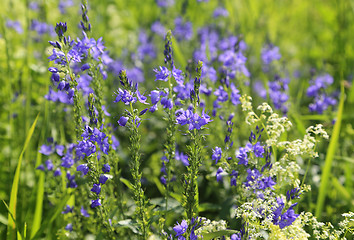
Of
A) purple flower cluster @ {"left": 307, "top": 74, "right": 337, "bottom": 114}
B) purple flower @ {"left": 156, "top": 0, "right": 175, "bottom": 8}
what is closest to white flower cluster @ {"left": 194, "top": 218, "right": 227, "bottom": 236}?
purple flower cluster @ {"left": 307, "top": 74, "right": 337, "bottom": 114}

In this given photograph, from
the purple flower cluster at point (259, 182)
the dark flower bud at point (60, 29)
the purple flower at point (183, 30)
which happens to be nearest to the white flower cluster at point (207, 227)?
the purple flower cluster at point (259, 182)

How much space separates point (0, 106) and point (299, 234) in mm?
4465

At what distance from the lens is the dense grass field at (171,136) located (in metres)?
2.30

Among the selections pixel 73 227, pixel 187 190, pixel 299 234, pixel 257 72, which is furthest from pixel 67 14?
pixel 299 234

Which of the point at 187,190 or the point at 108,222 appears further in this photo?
the point at 108,222

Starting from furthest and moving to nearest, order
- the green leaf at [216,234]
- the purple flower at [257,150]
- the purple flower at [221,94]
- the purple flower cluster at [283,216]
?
the purple flower at [221,94] < the purple flower at [257,150] < the purple flower cluster at [283,216] < the green leaf at [216,234]

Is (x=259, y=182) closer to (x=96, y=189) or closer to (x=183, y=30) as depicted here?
(x=96, y=189)

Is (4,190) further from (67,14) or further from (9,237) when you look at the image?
(67,14)

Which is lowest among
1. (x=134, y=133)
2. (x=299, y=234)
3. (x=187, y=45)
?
(x=299, y=234)

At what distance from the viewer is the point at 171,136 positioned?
8.32 ft

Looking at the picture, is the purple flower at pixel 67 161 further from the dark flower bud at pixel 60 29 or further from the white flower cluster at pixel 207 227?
the white flower cluster at pixel 207 227

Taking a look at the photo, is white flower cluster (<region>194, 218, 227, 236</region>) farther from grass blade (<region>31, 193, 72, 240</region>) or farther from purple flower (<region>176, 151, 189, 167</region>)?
grass blade (<region>31, 193, 72, 240</region>)

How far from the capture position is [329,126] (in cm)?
394

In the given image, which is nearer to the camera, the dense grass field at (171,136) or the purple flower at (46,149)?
the dense grass field at (171,136)
